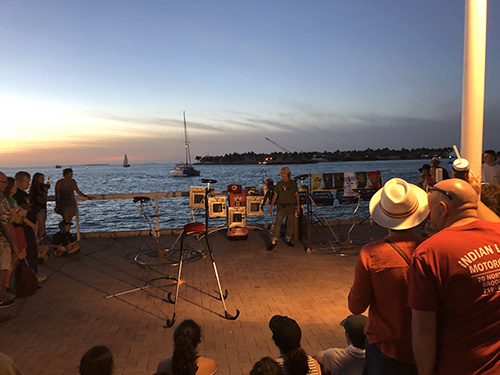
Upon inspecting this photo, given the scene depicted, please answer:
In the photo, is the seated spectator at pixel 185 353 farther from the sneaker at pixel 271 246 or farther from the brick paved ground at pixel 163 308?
the sneaker at pixel 271 246

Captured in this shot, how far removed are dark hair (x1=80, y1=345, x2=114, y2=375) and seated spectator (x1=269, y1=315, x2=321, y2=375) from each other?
115 cm

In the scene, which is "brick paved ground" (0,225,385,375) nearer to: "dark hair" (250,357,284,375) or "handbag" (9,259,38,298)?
"handbag" (9,259,38,298)

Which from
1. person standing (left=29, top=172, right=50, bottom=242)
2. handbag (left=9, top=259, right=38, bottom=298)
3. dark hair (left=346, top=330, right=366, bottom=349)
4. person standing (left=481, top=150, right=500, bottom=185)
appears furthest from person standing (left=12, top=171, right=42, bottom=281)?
person standing (left=481, top=150, right=500, bottom=185)

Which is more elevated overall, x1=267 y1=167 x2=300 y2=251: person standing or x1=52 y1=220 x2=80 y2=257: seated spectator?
x1=267 y1=167 x2=300 y2=251: person standing

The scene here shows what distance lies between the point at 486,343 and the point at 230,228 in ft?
26.9

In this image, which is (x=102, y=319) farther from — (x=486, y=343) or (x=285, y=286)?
(x=486, y=343)

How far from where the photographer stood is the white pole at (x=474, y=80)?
322 cm

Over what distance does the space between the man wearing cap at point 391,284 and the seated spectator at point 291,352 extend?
0.41 meters

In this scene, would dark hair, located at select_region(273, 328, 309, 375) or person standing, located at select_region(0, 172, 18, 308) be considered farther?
person standing, located at select_region(0, 172, 18, 308)

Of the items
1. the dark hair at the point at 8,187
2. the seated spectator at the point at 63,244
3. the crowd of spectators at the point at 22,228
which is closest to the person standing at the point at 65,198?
the crowd of spectators at the point at 22,228

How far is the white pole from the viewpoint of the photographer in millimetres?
3225

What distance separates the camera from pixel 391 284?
87.4 inches

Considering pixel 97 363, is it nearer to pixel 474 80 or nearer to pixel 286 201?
pixel 474 80

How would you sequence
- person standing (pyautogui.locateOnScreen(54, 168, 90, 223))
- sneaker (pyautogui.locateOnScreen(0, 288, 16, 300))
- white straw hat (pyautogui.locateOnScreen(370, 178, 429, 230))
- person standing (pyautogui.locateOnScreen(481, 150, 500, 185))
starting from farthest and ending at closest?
person standing (pyautogui.locateOnScreen(54, 168, 90, 223)) → person standing (pyautogui.locateOnScreen(481, 150, 500, 185)) → sneaker (pyautogui.locateOnScreen(0, 288, 16, 300)) → white straw hat (pyautogui.locateOnScreen(370, 178, 429, 230))
